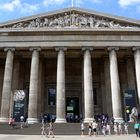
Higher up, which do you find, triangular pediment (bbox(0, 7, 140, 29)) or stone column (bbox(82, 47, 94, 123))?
triangular pediment (bbox(0, 7, 140, 29))

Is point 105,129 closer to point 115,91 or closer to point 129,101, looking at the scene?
point 129,101

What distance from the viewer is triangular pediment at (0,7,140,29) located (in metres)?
34.2

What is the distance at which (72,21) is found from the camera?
34.4 metres

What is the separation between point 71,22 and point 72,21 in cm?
22

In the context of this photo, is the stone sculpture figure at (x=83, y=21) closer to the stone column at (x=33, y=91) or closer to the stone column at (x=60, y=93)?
the stone column at (x=60, y=93)

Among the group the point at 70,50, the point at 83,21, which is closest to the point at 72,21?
the point at 83,21

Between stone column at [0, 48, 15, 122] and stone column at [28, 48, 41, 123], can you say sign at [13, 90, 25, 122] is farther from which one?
stone column at [0, 48, 15, 122]

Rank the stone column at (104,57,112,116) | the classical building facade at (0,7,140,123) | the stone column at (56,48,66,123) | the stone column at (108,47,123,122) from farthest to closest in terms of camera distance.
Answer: the stone column at (104,57,112,116), the classical building facade at (0,7,140,123), the stone column at (108,47,123,122), the stone column at (56,48,66,123)

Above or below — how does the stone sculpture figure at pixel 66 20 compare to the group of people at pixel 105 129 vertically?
above

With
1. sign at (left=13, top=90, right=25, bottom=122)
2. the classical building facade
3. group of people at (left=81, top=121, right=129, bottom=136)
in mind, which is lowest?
group of people at (left=81, top=121, right=129, bottom=136)

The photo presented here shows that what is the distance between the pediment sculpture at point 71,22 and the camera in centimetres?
3419

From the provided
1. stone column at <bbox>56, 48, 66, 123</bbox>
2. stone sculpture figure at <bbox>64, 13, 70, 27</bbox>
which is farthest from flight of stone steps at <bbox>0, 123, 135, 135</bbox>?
stone sculpture figure at <bbox>64, 13, 70, 27</bbox>

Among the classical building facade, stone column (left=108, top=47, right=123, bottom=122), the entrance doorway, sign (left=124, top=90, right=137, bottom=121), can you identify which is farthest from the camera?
the entrance doorway

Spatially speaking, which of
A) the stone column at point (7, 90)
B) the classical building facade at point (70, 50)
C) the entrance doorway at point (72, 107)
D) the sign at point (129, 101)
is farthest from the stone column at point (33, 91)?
the sign at point (129, 101)
